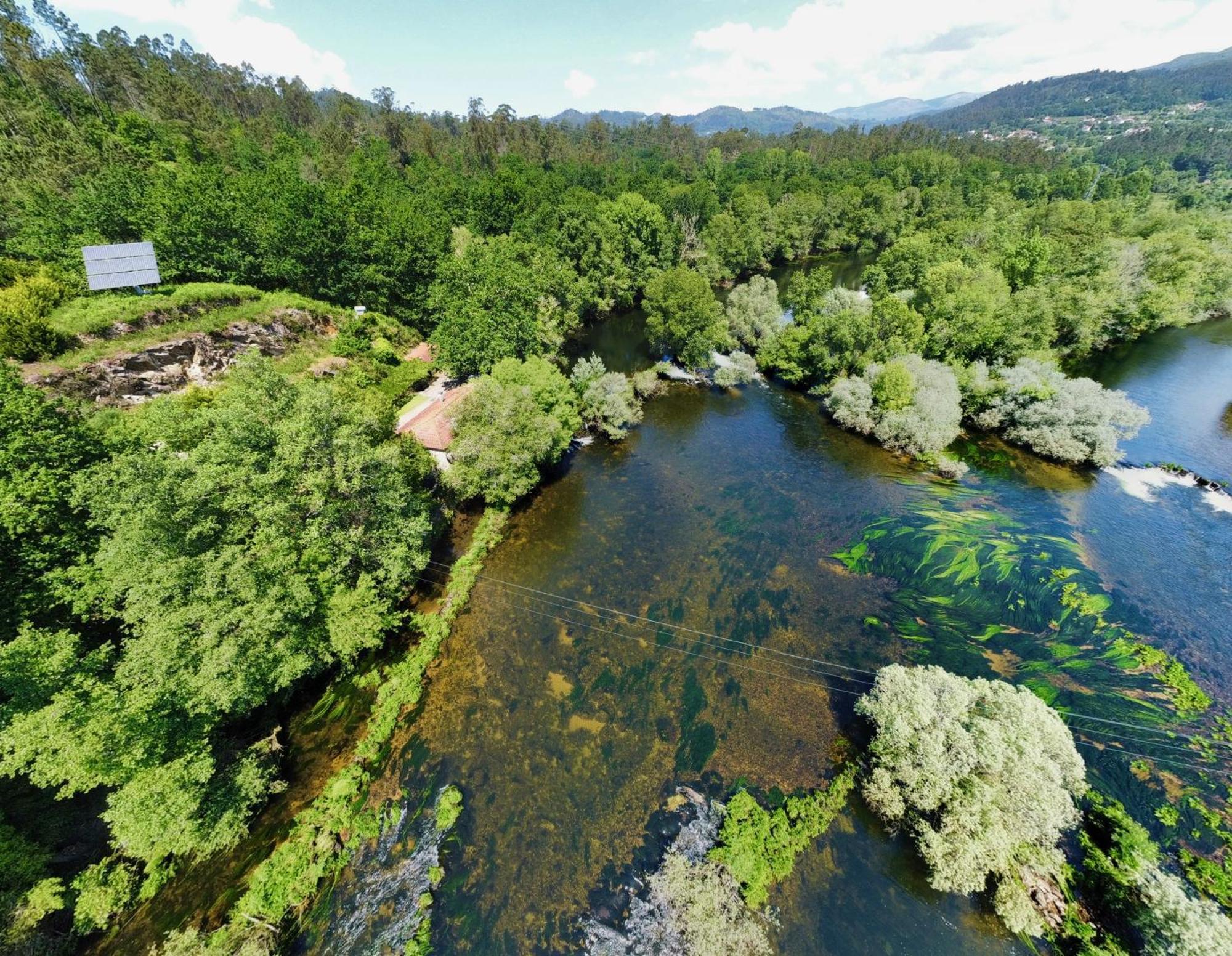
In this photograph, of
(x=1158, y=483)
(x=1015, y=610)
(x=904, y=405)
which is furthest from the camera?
(x=904, y=405)

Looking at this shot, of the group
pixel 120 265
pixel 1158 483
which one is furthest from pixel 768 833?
pixel 120 265

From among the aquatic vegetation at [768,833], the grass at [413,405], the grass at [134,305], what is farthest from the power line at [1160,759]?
the grass at [134,305]

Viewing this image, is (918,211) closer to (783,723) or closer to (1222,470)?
(1222,470)

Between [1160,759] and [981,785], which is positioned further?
[1160,759]

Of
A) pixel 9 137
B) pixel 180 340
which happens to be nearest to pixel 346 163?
pixel 9 137

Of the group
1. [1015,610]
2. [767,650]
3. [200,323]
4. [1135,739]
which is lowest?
[1135,739]

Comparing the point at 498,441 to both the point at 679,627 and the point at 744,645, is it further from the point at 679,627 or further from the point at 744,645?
the point at 744,645

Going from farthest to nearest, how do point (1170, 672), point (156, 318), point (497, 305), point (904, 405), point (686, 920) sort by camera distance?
point (497, 305)
point (904, 405)
point (156, 318)
point (1170, 672)
point (686, 920)

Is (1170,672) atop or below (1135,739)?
atop

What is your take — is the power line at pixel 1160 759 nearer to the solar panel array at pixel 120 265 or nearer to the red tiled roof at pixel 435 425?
the red tiled roof at pixel 435 425
